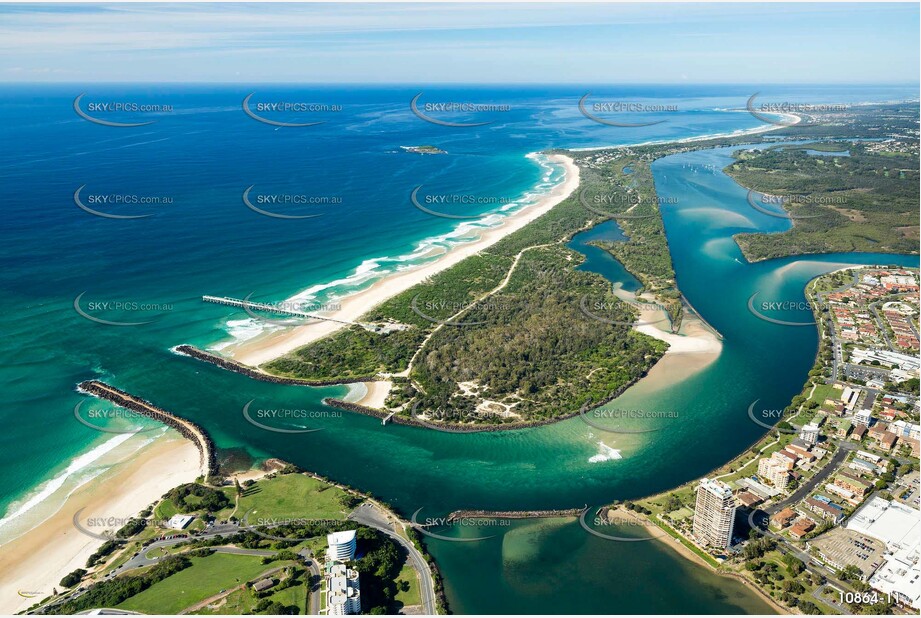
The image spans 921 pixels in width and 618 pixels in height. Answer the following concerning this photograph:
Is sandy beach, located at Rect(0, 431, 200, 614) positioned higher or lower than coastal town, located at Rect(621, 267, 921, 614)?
lower

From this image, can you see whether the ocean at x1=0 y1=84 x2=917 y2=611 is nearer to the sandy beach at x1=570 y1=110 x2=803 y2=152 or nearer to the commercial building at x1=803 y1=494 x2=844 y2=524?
the commercial building at x1=803 y1=494 x2=844 y2=524

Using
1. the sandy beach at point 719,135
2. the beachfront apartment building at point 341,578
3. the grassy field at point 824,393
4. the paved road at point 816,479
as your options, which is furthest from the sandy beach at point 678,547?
the sandy beach at point 719,135

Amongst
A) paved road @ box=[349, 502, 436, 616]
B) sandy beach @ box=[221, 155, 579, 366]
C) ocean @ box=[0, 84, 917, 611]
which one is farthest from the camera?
sandy beach @ box=[221, 155, 579, 366]

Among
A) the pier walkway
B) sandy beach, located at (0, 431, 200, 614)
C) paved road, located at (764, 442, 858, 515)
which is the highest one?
the pier walkway

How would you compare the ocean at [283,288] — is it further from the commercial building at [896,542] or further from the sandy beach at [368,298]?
the commercial building at [896,542]

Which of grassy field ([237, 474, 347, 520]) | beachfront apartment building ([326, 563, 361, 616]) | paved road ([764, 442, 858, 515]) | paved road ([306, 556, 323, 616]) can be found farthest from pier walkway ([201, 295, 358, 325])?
paved road ([764, 442, 858, 515])

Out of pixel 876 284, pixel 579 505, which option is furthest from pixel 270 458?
pixel 876 284

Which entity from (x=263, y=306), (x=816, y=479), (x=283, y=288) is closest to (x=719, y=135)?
(x=283, y=288)
